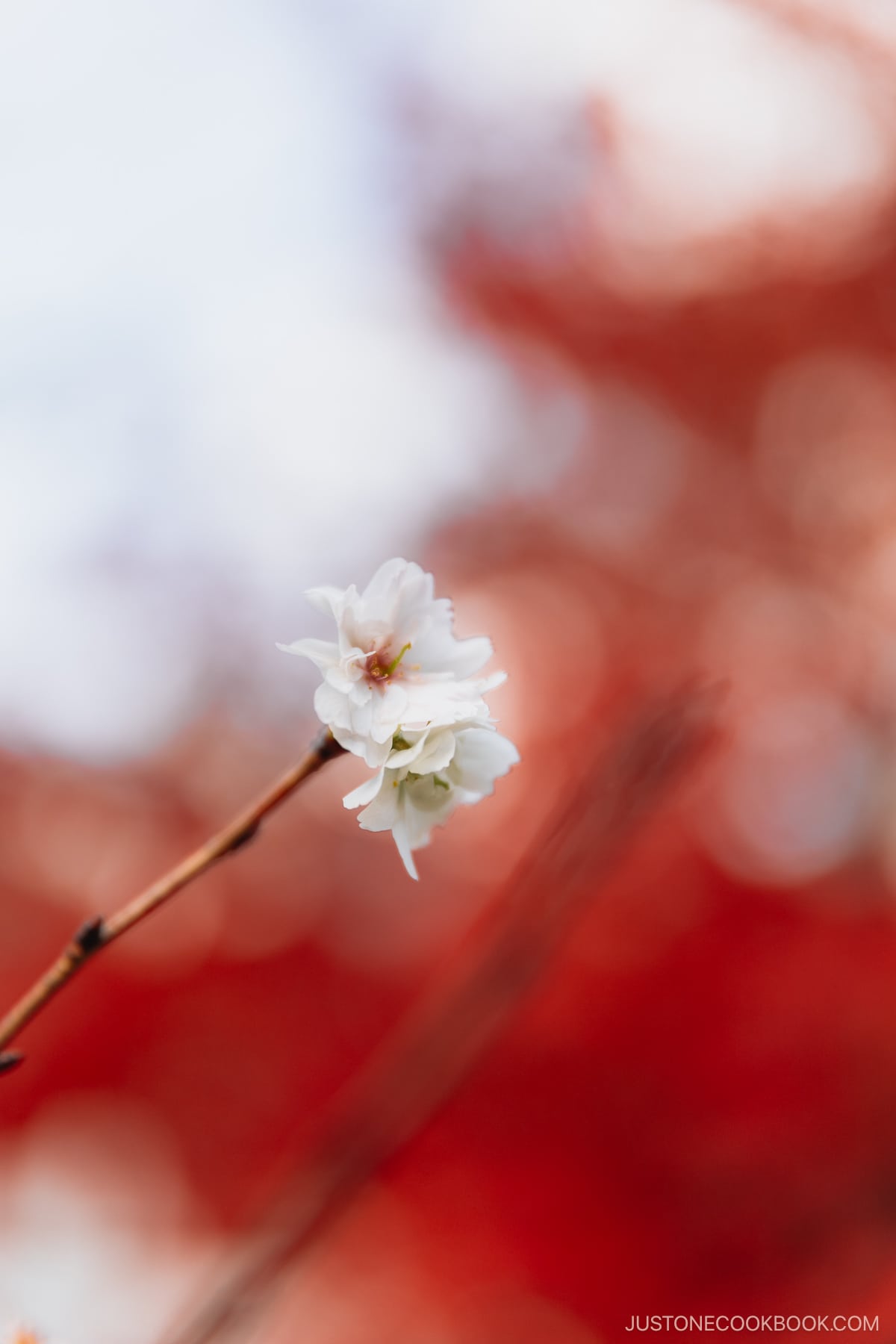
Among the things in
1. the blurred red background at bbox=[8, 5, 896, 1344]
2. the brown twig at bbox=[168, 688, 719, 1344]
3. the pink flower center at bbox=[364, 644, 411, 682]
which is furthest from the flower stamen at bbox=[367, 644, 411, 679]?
the blurred red background at bbox=[8, 5, 896, 1344]

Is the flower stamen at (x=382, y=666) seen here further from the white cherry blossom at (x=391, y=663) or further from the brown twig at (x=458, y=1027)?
the brown twig at (x=458, y=1027)

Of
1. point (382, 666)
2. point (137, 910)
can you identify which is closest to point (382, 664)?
point (382, 666)

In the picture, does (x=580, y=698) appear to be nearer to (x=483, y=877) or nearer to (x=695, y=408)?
(x=483, y=877)

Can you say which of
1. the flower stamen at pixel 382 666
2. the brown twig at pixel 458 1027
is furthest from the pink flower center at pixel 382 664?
the brown twig at pixel 458 1027

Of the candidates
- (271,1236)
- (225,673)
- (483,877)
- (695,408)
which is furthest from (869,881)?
(271,1236)

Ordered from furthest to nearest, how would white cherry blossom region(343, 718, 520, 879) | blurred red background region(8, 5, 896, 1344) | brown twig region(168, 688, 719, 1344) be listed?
blurred red background region(8, 5, 896, 1344) < white cherry blossom region(343, 718, 520, 879) < brown twig region(168, 688, 719, 1344)

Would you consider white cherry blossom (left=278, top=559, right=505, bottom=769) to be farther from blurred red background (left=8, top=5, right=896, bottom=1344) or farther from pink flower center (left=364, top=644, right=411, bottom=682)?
blurred red background (left=8, top=5, right=896, bottom=1344)
